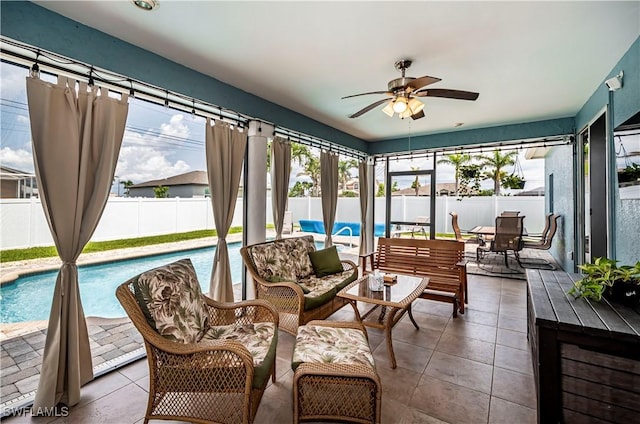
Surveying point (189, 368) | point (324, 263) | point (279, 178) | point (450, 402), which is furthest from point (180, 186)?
point (450, 402)

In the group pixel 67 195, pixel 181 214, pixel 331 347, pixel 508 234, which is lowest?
pixel 331 347

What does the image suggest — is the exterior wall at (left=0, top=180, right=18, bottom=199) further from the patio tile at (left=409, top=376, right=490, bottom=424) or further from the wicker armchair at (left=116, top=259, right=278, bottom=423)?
the patio tile at (left=409, top=376, right=490, bottom=424)

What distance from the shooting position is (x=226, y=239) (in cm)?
309

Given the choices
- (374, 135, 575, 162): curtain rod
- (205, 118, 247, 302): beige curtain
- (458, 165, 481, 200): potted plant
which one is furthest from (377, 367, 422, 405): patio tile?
(458, 165, 481, 200): potted plant

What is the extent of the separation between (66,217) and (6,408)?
123 cm

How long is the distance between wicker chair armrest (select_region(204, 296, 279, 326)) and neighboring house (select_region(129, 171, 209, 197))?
5.67 ft

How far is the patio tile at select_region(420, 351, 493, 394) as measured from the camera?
81.4 inches

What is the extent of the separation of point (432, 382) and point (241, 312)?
150cm

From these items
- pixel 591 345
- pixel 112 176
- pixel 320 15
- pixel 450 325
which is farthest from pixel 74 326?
pixel 450 325

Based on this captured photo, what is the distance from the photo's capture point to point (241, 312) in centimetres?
213

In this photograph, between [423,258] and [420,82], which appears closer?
[420,82]

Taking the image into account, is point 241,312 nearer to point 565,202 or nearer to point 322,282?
point 322,282

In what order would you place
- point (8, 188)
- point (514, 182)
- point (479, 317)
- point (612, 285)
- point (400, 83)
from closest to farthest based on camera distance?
point (612, 285) < point (8, 188) < point (400, 83) < point (479, 317) < point (514, 182)

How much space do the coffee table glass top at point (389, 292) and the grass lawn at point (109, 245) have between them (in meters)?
1.58
